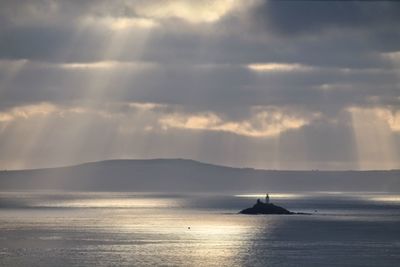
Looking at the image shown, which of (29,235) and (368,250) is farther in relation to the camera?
(29,235)

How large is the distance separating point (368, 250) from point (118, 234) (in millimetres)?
48187

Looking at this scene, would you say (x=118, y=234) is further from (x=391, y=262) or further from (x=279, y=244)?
(x=391, y=262)

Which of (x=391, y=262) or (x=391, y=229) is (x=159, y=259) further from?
(x=391, y=229)

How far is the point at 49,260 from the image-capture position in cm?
11469

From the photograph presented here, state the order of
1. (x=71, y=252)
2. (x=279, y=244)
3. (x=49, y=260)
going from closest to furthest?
(x=49, y=260)
(x=71, y=252)
(x=279, y=244)

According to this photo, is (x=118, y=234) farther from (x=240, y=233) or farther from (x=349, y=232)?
(x=349, y=232)

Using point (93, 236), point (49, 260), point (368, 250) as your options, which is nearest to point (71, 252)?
point (49, 260)

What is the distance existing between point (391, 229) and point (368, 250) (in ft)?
171

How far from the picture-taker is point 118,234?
162m

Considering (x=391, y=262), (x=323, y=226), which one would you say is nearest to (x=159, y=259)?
(x=391, y=262)

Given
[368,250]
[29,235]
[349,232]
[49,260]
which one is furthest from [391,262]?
[29,235]

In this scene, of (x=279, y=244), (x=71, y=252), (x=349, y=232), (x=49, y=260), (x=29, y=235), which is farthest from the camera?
(x=349, y=232)

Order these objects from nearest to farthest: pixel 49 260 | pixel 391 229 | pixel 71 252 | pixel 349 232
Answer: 1. pixel 49 260
2. pixel 71 252
3. pixel 349 232
4. pixel 391 229

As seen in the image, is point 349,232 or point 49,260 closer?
point 49,260
